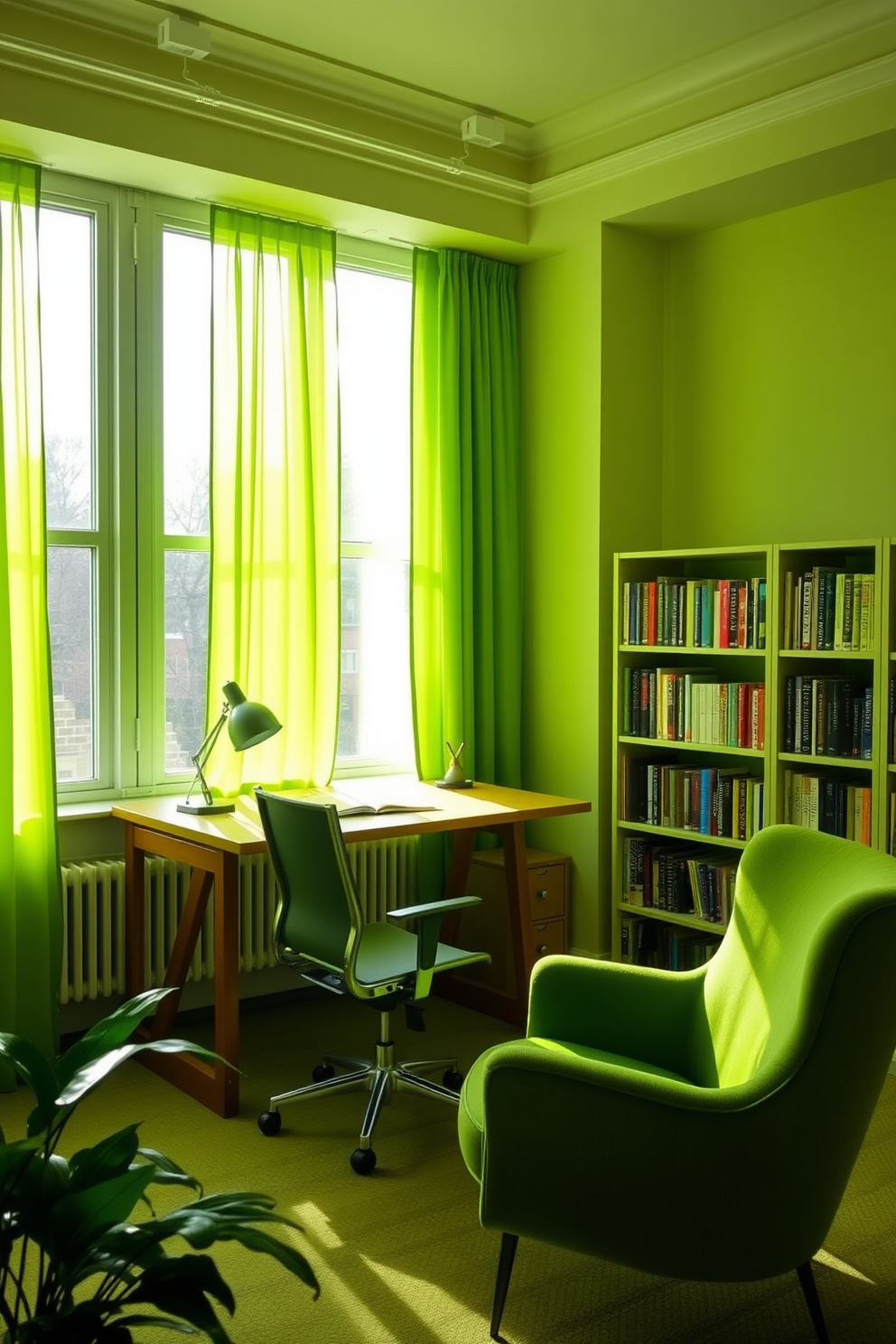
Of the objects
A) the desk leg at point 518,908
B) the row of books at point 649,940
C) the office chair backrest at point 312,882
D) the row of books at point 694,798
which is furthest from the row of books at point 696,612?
the office chair backrest at point 312,882

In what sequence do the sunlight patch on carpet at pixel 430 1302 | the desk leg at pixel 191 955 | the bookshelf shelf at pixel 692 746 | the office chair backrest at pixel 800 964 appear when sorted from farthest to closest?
the bookshelf shelf at pixel 692 746
the desk leg at pixel 191 955
the sunlight patch on carpet at pixel 430 1302
the office chair backrest at pixel 800 964

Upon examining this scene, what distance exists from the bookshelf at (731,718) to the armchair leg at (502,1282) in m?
1.78

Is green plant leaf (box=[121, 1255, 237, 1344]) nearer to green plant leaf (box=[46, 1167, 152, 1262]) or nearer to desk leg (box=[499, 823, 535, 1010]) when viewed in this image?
green plant leaf (box=[46, 1167, 152, 1262])

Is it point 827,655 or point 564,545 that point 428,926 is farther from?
point 564,545

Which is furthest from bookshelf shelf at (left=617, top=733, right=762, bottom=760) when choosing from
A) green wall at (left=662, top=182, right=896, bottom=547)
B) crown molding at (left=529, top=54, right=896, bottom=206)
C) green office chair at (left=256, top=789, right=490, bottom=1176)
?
crown molding at (left=529, top=54, right=896, bottom=206)

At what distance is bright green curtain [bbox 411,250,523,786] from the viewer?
462 cm

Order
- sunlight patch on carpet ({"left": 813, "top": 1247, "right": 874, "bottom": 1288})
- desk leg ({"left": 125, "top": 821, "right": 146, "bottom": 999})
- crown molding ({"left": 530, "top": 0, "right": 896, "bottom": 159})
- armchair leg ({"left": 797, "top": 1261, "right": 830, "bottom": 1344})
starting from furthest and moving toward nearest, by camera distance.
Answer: desk leg ({"left": 125, "top": 821, "right": 146, "bottom": 999}), crown molding ({"left": 530, "top": 0, "right": 896, "bottom": 159}), sunlight patch on carpet ({"left": 813, "top": 1247, "right": 874, "bottom": 1288}), armchair leg ({"left": 797, "top": 1261, "right": 830, "bottom": 1344})

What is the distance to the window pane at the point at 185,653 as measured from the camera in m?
4.14

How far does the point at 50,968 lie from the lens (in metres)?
3.63

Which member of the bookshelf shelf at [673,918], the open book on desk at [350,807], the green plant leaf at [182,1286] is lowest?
the bookshelf shelf at [673,918]

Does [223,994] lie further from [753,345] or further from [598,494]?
[753,345]

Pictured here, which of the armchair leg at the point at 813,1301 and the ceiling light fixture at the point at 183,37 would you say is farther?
the ceiling light fixture at the point at 183,37

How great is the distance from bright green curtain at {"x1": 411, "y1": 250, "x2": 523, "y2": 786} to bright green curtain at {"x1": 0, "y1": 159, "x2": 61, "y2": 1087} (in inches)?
57.4

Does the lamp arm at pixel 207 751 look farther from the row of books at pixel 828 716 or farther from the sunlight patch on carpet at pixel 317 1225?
the row of books at pixel 828 716
